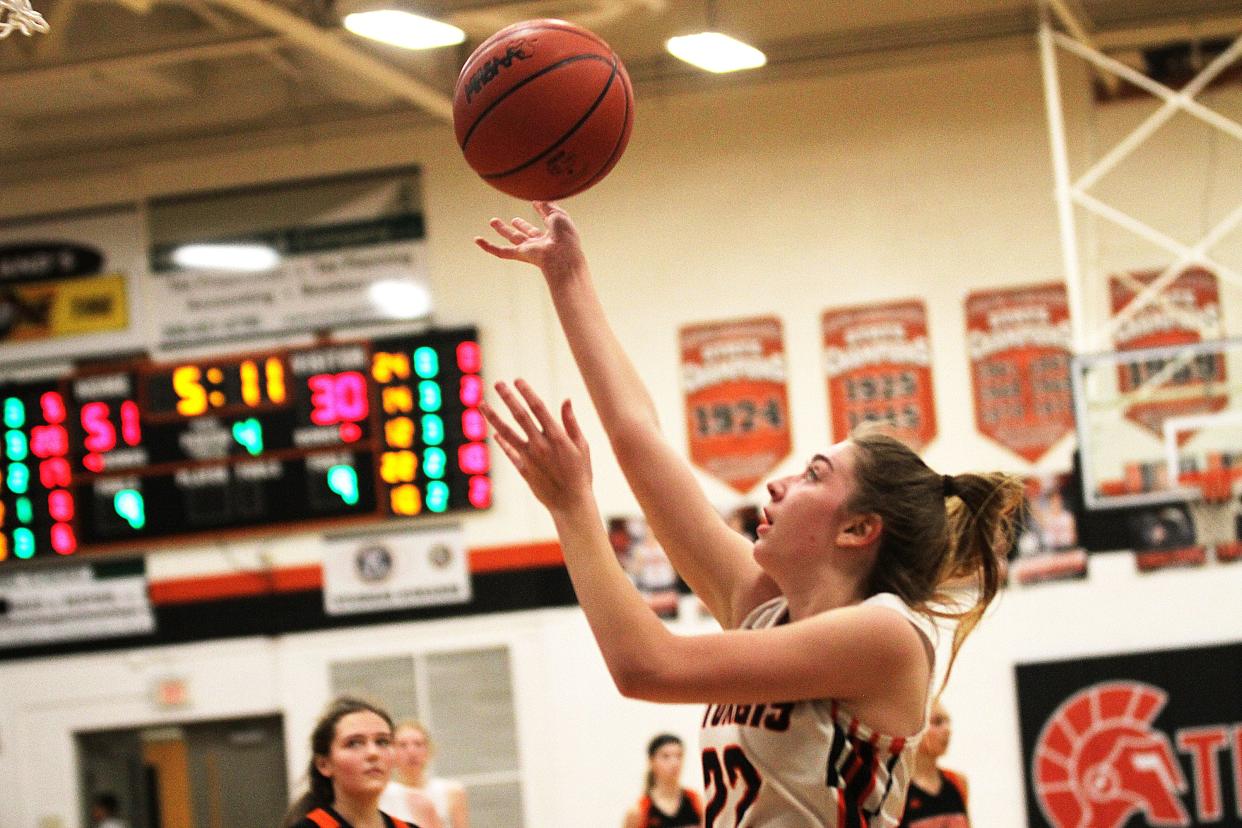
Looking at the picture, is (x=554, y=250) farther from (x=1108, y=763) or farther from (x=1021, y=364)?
(x=1108, y=763)

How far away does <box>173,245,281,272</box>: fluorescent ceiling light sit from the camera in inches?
390

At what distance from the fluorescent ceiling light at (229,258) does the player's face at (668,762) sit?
4.13 m

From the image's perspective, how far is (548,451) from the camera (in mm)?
2098

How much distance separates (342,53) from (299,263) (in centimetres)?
198

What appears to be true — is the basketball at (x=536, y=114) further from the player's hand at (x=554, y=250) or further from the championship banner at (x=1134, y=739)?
the championship banner at (x=1134, y=739)

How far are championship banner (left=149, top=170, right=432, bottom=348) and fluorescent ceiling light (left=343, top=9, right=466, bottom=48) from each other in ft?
9.39

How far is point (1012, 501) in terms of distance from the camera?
2.42 metres

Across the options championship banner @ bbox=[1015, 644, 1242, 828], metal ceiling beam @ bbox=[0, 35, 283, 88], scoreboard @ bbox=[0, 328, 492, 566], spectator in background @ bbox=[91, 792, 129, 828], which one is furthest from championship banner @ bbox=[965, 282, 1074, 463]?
spectator in background @ bbox=[91, 792, 129, 828]

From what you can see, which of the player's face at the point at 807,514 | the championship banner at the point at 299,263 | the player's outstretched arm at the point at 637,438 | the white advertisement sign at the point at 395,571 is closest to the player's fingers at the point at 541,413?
the player's outstretched arm at the point at 637,438

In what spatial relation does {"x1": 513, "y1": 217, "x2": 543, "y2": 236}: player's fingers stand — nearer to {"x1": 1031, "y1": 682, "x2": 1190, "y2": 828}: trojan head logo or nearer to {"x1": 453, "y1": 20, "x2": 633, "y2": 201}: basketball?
{"x1": 453, "y1": 20, "x2": 633, "y2": 201}: basketball

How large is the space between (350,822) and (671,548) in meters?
2.25

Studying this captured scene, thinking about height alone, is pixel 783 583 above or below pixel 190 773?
above

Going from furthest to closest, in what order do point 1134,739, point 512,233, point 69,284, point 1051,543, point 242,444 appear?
1. point 69,284
2. point 242,444
3. point 1051,543
4. point 1134,739
5. point 512,233

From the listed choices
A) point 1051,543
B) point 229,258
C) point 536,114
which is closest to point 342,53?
point 229,258
